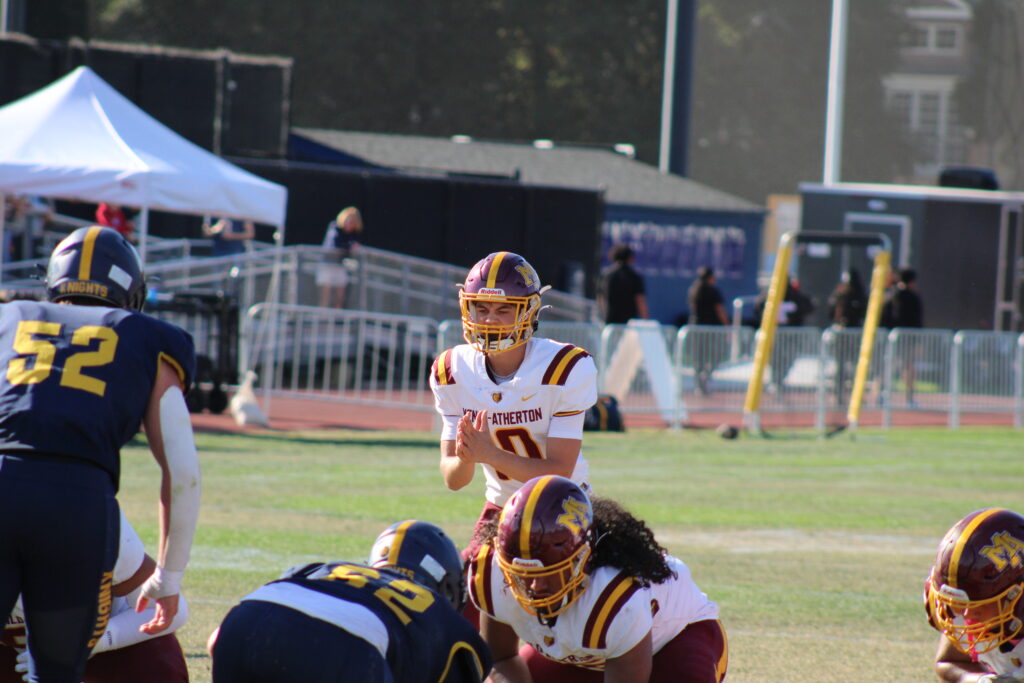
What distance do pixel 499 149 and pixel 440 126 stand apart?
1461 centimetres

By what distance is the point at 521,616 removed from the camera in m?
4.76

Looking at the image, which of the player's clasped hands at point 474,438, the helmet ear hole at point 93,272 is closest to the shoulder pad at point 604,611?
the player's clasped hands at point 474,438

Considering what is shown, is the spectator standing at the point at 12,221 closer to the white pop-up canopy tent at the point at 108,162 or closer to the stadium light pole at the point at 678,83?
the white pop-up canopy tent at the point at 108,162

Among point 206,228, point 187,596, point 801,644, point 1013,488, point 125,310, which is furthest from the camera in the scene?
point 206,228

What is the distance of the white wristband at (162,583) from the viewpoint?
4.55 m

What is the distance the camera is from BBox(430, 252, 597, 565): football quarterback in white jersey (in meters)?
5.61

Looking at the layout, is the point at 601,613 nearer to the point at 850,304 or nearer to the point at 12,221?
the point at 12,221

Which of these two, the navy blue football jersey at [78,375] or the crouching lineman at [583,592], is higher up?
the navy blue football jersey at [78,375]

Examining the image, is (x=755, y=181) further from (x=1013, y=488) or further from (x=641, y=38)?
(x=1013, y=488)

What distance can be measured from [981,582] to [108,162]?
12046 mm

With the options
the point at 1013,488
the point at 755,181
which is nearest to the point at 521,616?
the point at 1013,488

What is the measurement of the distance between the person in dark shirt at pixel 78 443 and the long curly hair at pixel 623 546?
1128 millimetres

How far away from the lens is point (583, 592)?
456cm

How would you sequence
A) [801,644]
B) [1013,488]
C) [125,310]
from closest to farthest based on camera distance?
1. [125,310]
2. [801,644]
3. [1013,488]
